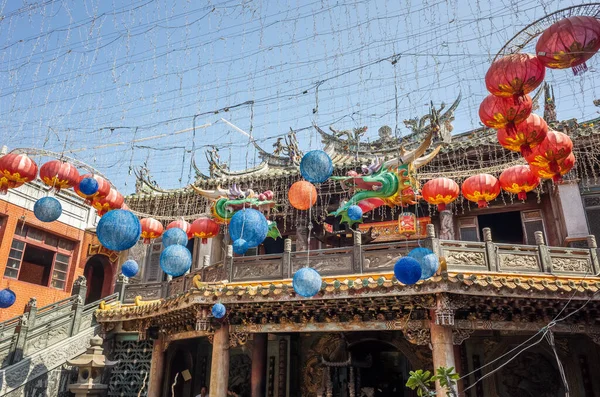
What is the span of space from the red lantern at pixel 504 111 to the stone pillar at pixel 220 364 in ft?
22.0

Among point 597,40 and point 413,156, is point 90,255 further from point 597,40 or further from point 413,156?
point 597,40

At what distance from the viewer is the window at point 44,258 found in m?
14.3

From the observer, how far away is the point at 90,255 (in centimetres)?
1571

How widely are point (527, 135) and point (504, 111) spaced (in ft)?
2.24

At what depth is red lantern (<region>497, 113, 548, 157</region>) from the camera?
5.91 metres

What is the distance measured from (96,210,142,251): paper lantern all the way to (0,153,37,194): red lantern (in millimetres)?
2314

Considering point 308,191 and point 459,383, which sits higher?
point 308,191

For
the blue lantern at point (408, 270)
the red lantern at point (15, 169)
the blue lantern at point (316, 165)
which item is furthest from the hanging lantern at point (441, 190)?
the red lantern at point (15, 169)

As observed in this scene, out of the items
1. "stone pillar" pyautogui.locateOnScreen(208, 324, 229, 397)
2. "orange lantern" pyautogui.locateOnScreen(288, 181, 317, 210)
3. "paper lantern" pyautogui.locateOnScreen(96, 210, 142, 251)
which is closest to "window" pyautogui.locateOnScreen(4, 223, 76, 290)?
"stone pillar" pyautogui.locateOnScreen(208, 324, 229, 397)

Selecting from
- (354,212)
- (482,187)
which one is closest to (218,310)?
(354,212)

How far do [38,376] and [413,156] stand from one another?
963 centimetres

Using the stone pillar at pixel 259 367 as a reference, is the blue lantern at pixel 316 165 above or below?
above

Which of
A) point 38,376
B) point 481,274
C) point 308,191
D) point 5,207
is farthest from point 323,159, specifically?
point 5,207

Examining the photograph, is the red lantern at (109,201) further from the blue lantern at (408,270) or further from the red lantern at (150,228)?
the blue lantern at (408,270)
